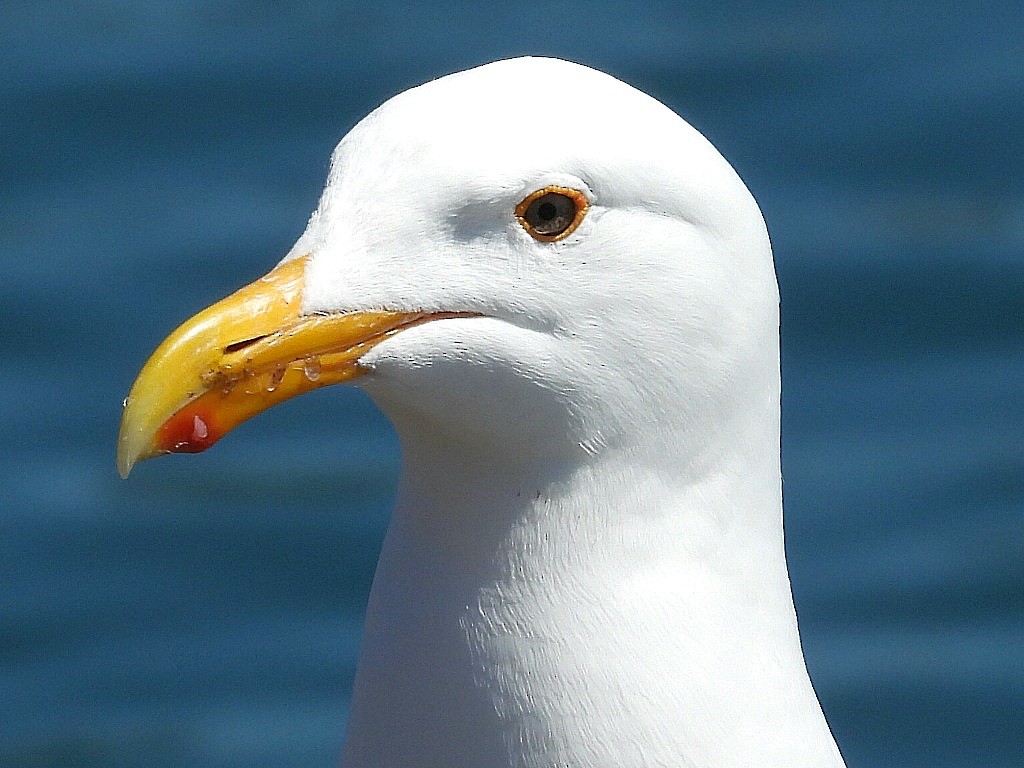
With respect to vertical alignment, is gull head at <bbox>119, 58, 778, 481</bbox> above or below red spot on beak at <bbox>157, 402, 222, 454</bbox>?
above

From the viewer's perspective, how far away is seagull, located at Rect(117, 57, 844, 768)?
3404 mm

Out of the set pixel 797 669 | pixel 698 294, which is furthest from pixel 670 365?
pixel 797 669

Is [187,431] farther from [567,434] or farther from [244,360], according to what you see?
[567,434]

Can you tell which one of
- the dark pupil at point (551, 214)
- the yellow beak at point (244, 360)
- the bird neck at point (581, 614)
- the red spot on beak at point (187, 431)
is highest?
the dark pupil at point (551, 214)

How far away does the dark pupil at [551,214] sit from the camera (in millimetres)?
3432

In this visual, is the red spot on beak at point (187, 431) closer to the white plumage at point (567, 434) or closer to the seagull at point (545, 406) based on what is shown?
the seagull at point (545, 406)

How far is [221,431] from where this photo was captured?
344 centimetres

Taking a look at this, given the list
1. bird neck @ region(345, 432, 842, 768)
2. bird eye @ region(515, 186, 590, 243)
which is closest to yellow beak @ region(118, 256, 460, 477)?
bird eye @ region(515, 186, 590, 243)

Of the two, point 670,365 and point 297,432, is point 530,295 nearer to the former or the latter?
point 670,365

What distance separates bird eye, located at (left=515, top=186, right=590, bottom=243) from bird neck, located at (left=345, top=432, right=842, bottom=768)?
0.37 meters

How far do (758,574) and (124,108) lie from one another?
16.1ft

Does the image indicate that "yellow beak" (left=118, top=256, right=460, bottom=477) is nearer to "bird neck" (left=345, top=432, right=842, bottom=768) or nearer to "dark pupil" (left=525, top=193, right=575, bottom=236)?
"dark pupil" (left=525, top=193, right=575, bottom=236)

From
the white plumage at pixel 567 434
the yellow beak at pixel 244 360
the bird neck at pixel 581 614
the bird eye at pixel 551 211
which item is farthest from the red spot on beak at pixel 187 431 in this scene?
the bird eye at pixel 551 211

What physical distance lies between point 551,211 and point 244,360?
489 millimetres
